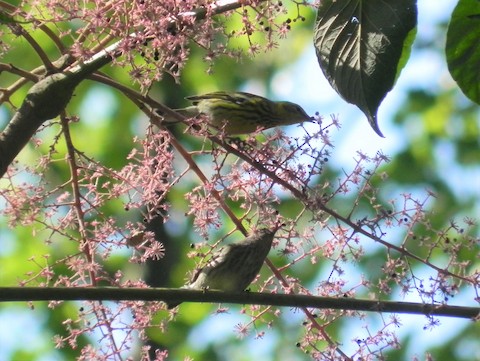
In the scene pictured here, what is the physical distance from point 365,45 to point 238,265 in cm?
93

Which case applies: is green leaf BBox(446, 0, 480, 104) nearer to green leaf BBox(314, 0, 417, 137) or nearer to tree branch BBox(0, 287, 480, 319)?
green leaf BBox(314, 0, 417, 137)

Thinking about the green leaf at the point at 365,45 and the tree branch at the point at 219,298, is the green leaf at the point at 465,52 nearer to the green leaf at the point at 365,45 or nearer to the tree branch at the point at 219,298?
the green leaf at the point at 365,45

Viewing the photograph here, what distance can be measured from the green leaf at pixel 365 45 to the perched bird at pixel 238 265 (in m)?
0.69

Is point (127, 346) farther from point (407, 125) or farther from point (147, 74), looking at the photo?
point (407, 125)

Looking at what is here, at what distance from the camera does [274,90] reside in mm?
8219

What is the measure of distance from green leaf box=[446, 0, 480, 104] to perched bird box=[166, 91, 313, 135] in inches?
48.2

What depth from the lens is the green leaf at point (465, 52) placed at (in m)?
1.92

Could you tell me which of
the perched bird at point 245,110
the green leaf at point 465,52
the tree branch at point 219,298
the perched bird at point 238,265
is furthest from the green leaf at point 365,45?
the perched bird at point 245,110

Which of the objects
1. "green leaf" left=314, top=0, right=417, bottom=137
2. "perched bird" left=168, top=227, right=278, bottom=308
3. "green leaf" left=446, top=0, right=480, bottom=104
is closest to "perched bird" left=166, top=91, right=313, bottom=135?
"perched bird" left=168, top=227, right=278, bottom=308

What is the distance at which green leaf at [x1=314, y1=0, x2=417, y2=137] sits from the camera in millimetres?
1882

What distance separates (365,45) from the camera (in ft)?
6.52

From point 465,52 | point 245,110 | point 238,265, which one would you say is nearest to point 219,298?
point 238,265

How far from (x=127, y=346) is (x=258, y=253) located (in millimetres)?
463

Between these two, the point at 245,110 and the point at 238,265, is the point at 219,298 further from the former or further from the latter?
the point at 245,110
